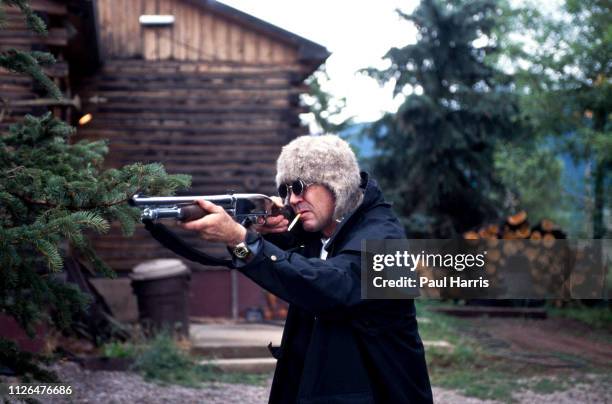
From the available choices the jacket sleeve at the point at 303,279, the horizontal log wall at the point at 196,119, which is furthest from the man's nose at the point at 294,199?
the horizontal log wall at the point at 196,119

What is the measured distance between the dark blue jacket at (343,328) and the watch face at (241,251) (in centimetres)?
4

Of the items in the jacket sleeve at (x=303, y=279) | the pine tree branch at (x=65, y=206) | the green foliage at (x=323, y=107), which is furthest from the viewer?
the green foliage at (x=323, y=107)

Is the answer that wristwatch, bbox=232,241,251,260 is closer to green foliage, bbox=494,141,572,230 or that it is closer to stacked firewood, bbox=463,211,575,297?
stacked firewood, bbox=463,211,575,297

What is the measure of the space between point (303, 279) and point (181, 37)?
1266cm

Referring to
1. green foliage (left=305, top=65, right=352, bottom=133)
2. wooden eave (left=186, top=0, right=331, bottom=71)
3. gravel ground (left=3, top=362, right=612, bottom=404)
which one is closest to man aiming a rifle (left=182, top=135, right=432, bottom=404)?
gravel ground (left=3, top=362, right=612, bottom=404)

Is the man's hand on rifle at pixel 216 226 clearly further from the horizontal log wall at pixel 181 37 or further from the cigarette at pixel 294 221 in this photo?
the horizontal log wall at pixel 181 37

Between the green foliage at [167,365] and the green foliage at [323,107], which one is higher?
the green foliage at [323,107]

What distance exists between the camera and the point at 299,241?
12.8 ft

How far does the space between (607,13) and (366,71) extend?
8.66 m

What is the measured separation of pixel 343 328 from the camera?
3307 mm

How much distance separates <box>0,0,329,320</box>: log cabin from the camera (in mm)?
14805

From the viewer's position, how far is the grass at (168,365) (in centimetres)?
853

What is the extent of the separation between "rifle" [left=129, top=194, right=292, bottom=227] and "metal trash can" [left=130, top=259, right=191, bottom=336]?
22.7 ft

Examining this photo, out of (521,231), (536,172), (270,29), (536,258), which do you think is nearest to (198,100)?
(270,29)
